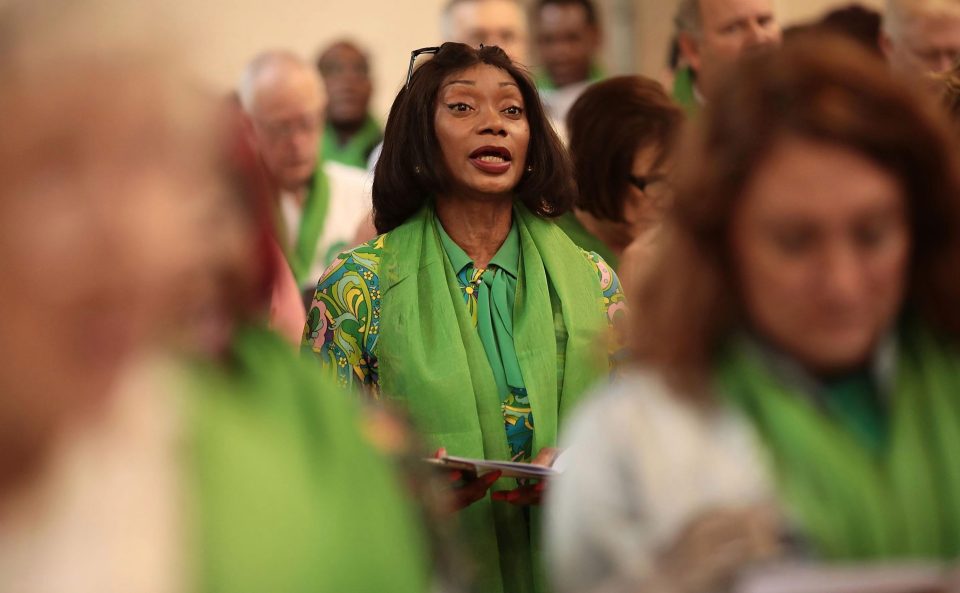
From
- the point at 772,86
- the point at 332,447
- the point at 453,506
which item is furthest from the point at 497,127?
the point at 332,447

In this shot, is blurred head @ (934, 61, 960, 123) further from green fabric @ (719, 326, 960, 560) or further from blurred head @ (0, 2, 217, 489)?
blurred head @ (0, 2, 217, 489)

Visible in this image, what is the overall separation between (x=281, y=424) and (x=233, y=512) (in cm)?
14

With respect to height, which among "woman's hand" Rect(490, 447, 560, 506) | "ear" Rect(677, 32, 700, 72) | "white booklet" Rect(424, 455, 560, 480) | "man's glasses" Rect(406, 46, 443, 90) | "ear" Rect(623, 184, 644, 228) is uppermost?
"man's glasses" Rect(406, 46, 443, 90)

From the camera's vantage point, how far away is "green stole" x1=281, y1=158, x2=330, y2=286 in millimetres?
6531

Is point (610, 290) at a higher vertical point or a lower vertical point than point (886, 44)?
lower

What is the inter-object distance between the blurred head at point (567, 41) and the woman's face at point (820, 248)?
19.2 feet

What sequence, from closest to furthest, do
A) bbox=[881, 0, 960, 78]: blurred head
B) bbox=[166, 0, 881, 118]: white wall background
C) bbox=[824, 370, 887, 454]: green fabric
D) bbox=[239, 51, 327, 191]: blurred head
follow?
bbox=[824, 370, 887, 454]: green fabric < bbox=[881, 0, 960, 78]: blurred head < bbox=[239, 51, 327, 191]: blurred head < bbox=[166, 0, 881, 118]: white wall background

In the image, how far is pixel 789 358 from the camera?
200 cm

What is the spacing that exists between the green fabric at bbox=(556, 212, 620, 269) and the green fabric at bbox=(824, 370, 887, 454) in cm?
269

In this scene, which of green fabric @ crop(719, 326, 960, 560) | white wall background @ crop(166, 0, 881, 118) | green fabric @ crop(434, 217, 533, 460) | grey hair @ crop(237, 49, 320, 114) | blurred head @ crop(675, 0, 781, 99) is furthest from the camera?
white wall background @ crop(166, 0, 881, 118)

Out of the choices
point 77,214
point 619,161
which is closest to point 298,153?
point 619,161

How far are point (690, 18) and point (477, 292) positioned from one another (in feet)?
7.94

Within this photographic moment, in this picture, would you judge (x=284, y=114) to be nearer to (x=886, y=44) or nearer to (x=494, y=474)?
(x=886, y=44)

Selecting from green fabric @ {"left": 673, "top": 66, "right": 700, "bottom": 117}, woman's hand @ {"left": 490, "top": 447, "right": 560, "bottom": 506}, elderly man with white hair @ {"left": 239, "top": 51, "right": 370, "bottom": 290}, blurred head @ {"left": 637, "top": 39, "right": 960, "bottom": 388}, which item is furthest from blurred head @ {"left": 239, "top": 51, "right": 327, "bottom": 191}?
blurred head @ {"left": 637, "top": 39, "right": 960, "bottom": 388}
